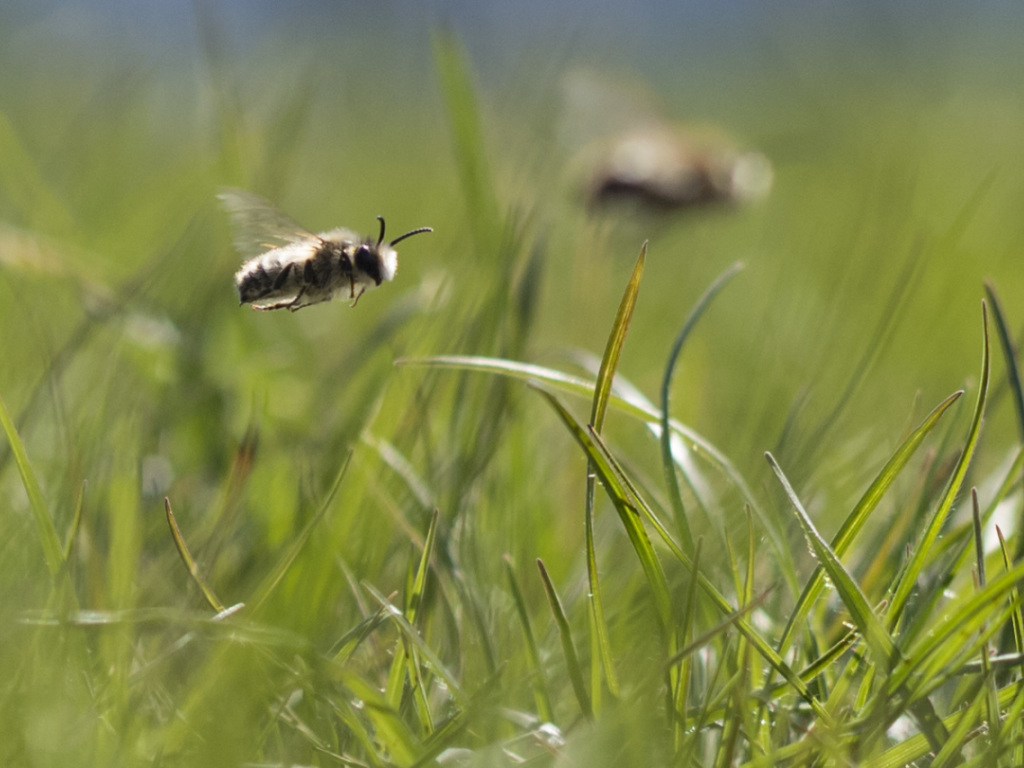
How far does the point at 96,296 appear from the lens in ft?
4.22

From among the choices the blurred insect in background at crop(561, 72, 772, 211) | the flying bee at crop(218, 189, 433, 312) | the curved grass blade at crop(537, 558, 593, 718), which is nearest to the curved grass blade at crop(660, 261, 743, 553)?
the curved grass blade at crop(537, 558, 593, 718)

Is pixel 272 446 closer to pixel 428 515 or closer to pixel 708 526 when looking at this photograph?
pixel 428 515

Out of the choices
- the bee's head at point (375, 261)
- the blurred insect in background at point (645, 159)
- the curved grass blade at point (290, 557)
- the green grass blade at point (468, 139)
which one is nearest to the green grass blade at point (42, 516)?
the curved grass blade at point (290, 557)

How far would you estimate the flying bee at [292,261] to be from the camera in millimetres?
981

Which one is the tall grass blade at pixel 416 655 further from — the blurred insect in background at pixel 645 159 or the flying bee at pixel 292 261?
the blurred insect in background at pixel 645 159

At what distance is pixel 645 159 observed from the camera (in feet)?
6.13

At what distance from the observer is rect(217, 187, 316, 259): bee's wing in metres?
0.99

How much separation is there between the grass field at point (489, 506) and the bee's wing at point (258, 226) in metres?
0.12

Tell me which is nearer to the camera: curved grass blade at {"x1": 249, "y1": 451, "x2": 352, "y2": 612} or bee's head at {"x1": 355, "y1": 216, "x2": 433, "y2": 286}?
curved grass blade at {"x1": 249, "y1": 451, "x2": 352, "y2": 612}

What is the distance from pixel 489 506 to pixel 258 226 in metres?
0.37

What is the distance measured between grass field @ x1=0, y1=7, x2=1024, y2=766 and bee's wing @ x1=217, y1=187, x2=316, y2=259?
12cm

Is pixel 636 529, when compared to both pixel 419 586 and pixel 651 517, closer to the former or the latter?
pixel 651 517

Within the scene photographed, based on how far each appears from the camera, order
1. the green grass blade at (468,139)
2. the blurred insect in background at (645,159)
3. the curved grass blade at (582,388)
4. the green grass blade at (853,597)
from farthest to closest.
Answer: the blurred insect in background at (645,159) → the green grass blade at (468,139) → the curved grass blade at (582,388) → the green grass blade at (853,597)

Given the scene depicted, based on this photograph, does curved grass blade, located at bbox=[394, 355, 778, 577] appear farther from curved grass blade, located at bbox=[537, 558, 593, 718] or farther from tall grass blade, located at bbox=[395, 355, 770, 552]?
curved grass blade, located at bbox=[537, 558, 593, 718]
